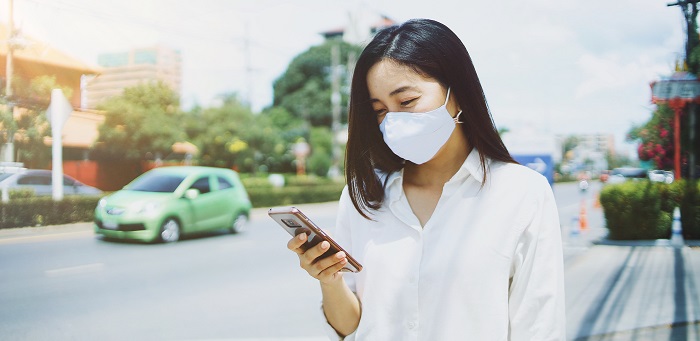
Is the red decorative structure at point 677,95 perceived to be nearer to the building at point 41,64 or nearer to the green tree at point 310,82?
the green tree at point 310,82

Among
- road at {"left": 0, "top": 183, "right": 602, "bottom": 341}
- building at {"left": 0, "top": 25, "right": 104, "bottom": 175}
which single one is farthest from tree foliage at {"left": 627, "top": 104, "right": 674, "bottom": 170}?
building at {"left": 0, "top": 25, "right": 104, "bottom": 175}

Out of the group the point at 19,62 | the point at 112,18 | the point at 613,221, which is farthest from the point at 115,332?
the point at 613,221

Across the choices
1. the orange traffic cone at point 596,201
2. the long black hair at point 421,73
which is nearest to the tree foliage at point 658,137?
the orange traffic cone at point 596,201

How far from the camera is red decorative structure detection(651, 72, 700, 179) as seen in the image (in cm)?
333

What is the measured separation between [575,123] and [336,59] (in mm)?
1821

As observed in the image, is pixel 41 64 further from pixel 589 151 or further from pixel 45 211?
pixel 589 151

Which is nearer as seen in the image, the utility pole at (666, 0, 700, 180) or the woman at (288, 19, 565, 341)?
the woman at (288, 19, 565, 341)

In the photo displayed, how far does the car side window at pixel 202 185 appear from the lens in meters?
3.35

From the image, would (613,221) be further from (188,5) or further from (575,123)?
(188,5)

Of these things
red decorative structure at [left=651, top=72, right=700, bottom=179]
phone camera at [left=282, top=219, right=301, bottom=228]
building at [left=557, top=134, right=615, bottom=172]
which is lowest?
phone camera at [left=282, top=219, right=301, bottom=228]

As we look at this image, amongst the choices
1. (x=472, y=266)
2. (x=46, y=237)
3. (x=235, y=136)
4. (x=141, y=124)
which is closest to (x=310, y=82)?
(x=235, y=136)

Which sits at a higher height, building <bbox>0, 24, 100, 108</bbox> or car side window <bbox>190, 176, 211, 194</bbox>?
building <bbox>0, 24, 100, 108</bbox>

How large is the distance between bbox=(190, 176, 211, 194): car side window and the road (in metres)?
0.29

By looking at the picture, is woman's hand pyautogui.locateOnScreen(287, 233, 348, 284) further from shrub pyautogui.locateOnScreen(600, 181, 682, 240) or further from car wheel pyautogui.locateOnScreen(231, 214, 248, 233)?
shrub pyautogui.locateOnScreen(600, 181, 682, 240)
